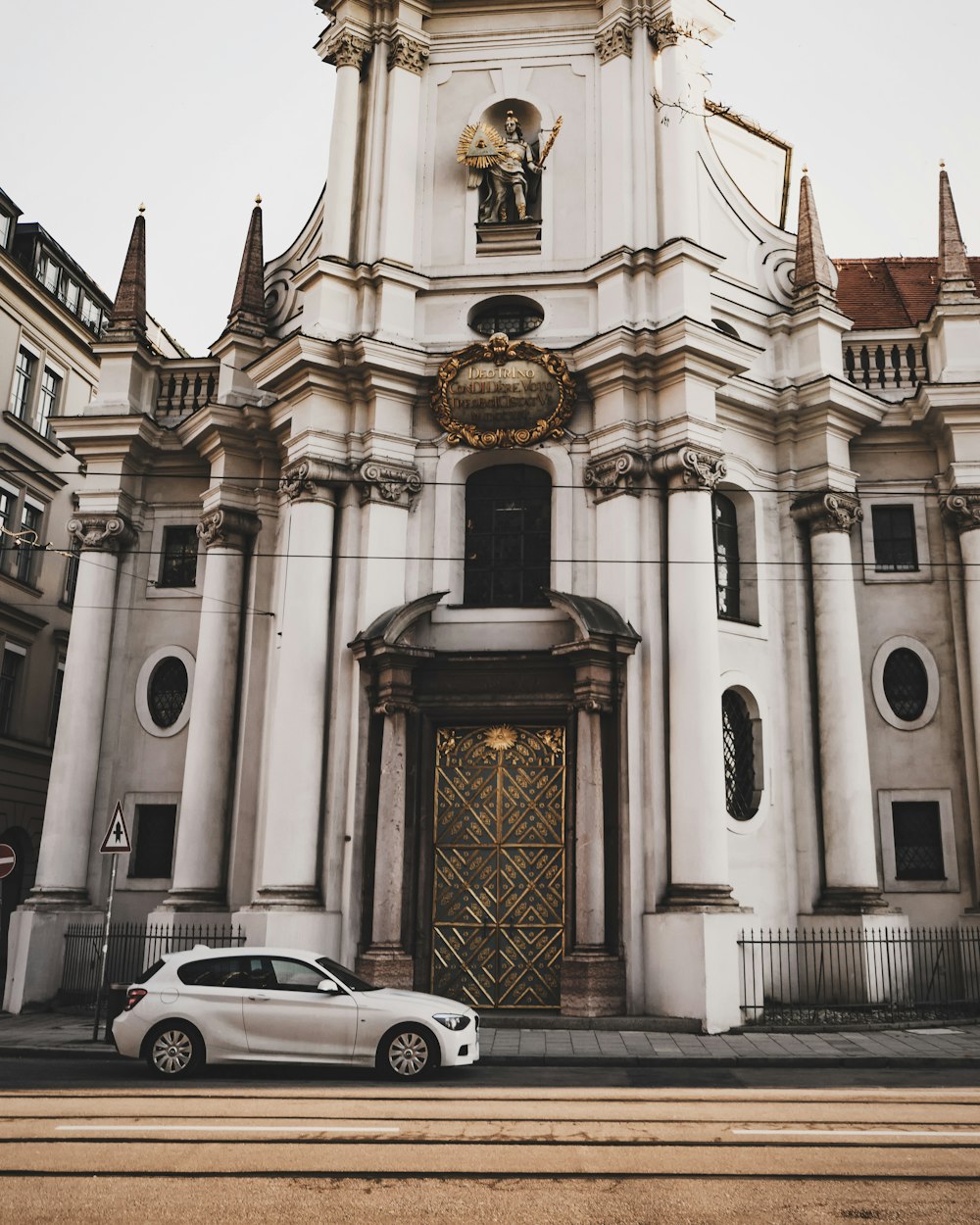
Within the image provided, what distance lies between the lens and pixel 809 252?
21.7 metres

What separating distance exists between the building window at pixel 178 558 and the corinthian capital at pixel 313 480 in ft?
12.7

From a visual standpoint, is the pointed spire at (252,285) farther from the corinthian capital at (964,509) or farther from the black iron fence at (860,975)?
the black iron fence at (860,975)

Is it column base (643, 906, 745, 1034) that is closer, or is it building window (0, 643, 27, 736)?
column base (643, 906, 745, 1034)

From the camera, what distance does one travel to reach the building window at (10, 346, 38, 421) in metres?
28.5

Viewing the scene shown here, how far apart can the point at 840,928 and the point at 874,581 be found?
6.10 m

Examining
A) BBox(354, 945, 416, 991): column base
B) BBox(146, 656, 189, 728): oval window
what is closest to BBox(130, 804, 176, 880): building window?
BBox(146, 656, 189, 728): oval window

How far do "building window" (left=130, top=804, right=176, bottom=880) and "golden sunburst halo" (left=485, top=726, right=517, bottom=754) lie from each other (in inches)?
251

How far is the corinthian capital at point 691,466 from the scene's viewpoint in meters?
18.3

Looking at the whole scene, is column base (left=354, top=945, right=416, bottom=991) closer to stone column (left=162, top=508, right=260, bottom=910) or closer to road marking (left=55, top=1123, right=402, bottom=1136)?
stone column (left=162, top=508, right=260, bottom=910)

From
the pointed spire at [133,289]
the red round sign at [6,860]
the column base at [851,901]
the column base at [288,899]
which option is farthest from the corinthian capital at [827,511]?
the red round sign at [6,860]

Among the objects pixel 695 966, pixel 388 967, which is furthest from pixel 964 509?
pixel 388 967

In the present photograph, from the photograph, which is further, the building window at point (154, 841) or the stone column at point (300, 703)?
the building window at point (154, 841)

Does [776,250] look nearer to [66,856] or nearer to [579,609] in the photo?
[579,609]

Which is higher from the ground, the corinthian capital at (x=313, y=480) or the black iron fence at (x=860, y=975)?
the corinthian capital at (x=313, y=480)
